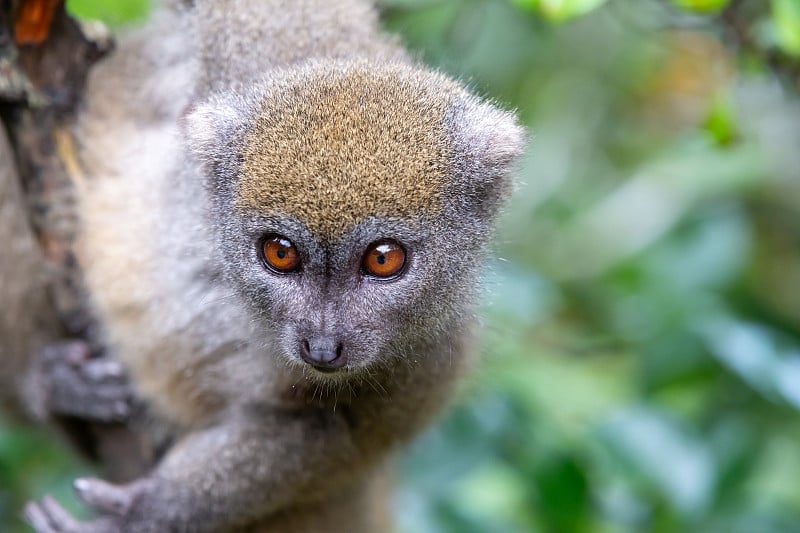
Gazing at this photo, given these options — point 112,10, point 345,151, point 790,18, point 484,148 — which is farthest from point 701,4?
point 112,10

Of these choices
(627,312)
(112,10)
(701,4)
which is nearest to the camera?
(701,4)

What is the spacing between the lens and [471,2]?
5305 millimetres

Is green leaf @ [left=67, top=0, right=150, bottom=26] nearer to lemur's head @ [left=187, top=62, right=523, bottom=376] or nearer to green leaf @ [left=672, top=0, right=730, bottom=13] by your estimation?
lemur's head @ [left=187, top=62, right=523, bottom=376]

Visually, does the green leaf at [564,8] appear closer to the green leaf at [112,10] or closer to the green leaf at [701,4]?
the green leaf at [701,4]

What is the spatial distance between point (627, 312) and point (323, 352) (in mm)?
2747

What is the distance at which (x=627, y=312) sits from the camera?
546 cm

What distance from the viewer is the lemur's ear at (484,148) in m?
3.38

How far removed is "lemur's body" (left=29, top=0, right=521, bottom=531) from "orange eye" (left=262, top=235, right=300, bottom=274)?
0.07ft

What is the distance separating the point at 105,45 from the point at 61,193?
2.36 ft

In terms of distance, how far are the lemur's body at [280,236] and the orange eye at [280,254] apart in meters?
0.02

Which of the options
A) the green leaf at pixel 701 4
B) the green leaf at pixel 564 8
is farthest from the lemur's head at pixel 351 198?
the green leaf at pixel 701 4

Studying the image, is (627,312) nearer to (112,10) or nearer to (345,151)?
(345,151)

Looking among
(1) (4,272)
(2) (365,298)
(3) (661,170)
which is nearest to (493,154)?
(2) (365,298)

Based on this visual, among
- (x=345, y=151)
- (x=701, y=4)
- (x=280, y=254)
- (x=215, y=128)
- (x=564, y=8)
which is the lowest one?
(x=280, y=254)
